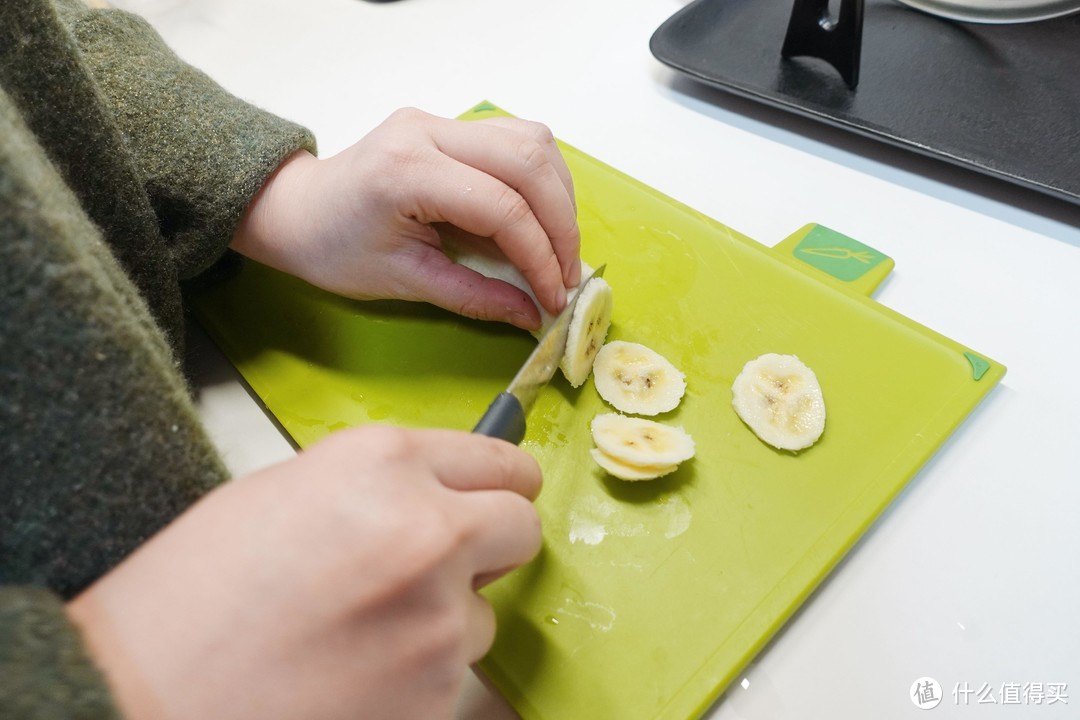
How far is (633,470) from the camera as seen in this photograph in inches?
29.7

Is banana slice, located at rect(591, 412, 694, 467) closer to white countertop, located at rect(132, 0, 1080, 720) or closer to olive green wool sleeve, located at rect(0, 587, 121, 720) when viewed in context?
white countertop, located at rect(132, 0, 1080, 720)

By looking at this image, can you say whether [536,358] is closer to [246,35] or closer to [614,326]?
[614,326]

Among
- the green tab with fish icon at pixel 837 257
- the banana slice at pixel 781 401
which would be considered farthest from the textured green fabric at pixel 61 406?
the green tab with fish icon at pixel 837 257

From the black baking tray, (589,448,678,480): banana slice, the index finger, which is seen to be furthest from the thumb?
the black baking tray

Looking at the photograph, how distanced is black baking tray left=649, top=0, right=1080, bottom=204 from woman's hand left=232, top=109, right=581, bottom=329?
2.00 ft

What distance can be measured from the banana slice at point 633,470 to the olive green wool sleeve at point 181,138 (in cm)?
A: 54

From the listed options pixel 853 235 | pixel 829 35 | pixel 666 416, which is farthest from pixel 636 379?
pixel 829 35

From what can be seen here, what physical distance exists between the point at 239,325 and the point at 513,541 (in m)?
0.60

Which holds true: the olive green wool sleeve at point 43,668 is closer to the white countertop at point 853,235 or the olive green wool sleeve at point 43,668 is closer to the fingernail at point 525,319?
the white countertop at point 853,235

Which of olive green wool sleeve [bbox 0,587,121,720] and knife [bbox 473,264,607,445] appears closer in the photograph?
olive green wool sleeve [bbox 0,587,121,720]

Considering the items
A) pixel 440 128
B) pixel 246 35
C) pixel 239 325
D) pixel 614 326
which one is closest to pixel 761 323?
pixel 614 326

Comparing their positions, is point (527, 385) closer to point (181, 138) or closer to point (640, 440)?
point (640, 440)

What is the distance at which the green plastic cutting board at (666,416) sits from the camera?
2.20 feet

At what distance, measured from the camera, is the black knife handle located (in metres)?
0.64
